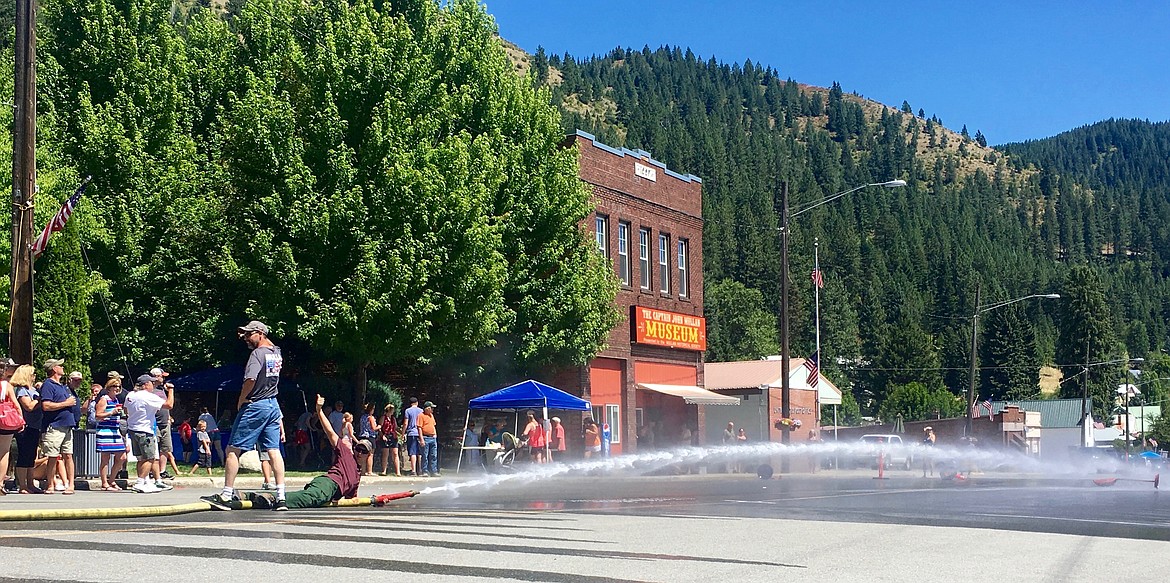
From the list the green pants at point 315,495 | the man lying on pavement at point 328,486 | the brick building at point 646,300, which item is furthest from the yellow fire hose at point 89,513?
the brick building at point 646,300

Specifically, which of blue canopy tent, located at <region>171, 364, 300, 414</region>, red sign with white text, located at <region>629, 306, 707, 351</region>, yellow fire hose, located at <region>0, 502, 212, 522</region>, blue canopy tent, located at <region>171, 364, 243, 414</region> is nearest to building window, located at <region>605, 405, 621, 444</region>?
red sign with white text, located at <region>629, 306, 707, 351</region>

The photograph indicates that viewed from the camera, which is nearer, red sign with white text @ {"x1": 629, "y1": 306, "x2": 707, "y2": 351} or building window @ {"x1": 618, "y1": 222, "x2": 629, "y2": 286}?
building window @ {"x1": 618, "y1": 222, "x2": 629, "y2": 286}

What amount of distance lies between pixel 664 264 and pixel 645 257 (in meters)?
1.43

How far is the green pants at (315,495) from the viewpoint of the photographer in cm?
1276

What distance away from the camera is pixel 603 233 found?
1452 inches

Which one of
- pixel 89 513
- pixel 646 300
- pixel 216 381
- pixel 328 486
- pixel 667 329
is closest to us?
pixel 89 513

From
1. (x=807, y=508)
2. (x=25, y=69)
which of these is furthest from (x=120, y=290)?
(x=807, y=508)

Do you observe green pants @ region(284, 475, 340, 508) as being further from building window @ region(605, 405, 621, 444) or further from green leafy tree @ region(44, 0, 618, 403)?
building window @ region(605, 405, 621, 444)

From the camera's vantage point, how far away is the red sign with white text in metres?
38.2

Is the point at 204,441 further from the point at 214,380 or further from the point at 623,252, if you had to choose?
the point at 623,252

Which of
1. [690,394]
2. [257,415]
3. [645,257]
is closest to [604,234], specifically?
[645,257]

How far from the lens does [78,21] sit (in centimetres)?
3262

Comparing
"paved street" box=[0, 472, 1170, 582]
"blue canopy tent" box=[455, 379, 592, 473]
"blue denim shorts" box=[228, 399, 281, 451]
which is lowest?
"paved street" box=[0, 472, 1170, 582]

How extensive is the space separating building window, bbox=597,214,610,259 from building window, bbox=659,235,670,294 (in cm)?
350
